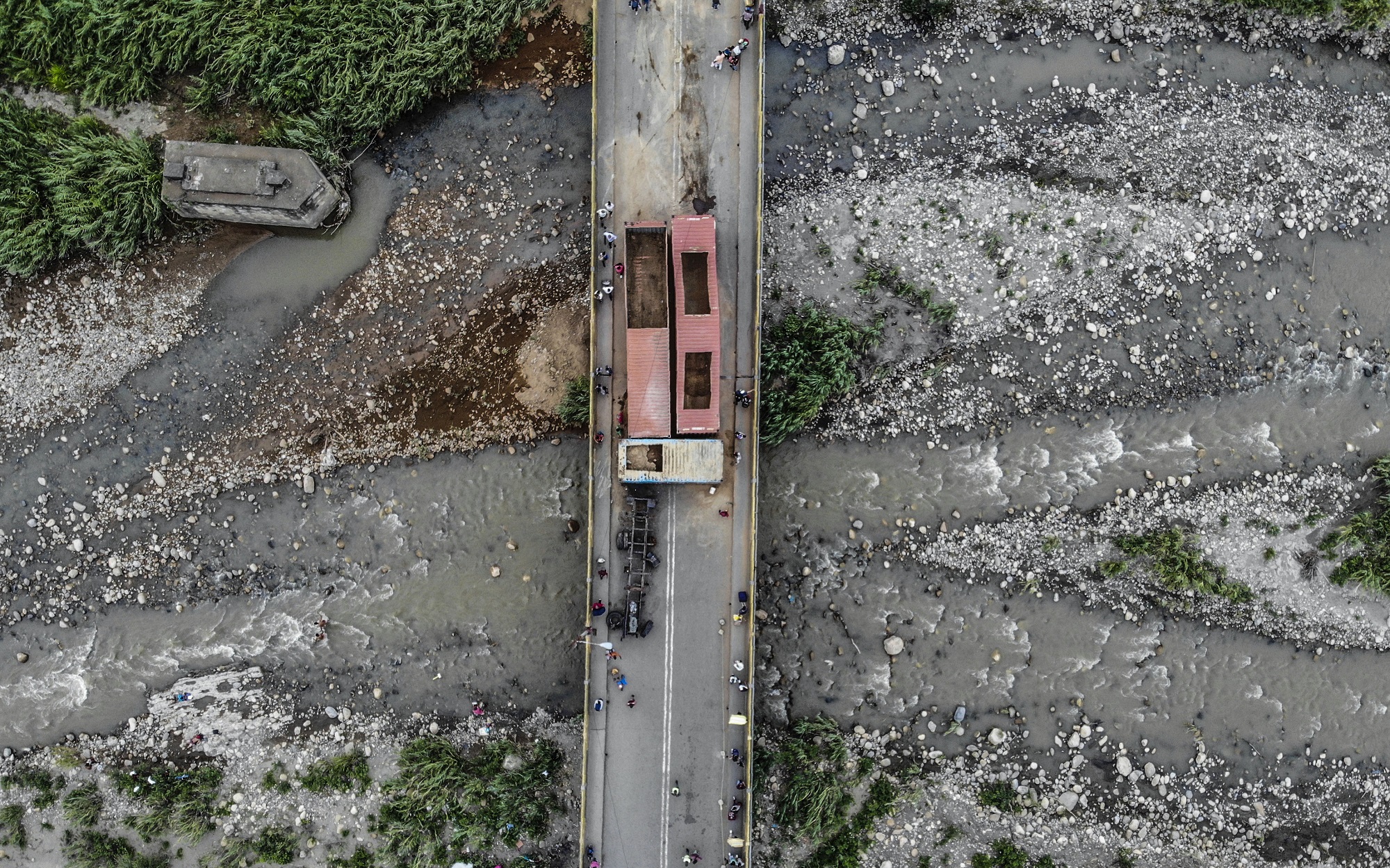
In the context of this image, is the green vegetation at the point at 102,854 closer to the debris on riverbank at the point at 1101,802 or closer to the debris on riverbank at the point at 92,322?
the debris on riverbank at the point at 92,322

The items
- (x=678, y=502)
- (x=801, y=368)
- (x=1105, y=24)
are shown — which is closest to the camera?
(x=678, y=502)

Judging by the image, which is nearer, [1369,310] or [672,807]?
[672,807]

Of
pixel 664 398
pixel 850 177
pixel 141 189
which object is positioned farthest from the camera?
pixel 850 177

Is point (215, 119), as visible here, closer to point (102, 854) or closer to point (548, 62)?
point (548, 62)

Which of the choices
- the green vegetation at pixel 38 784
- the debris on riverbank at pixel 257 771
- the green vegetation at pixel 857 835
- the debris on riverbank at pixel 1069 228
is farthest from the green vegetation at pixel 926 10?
the green vegetation at pixel 38 784

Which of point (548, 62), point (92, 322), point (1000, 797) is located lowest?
point (1000, 797)

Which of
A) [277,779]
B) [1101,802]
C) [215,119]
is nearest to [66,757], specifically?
[277,779]

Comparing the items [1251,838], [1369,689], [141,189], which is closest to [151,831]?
[141,189]

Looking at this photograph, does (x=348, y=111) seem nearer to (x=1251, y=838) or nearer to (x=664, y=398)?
(x=664, y=398)
